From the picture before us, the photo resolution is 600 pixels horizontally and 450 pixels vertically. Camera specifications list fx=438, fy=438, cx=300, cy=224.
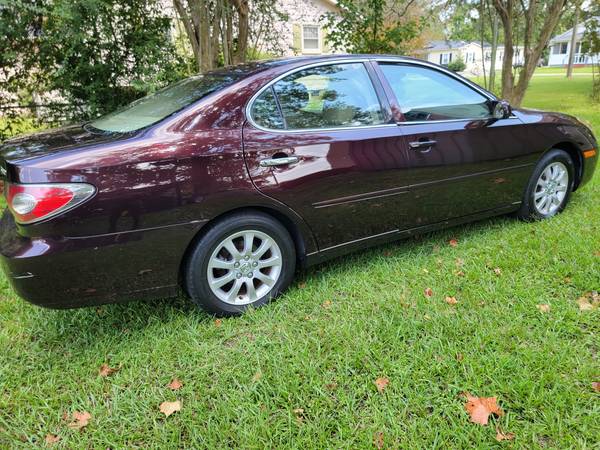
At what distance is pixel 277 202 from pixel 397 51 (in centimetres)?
704

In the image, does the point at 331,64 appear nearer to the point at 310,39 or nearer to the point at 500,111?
the point at 500,111

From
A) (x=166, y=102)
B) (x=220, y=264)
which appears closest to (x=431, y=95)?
(x=166, y=102)

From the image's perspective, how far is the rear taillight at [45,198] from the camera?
6.93ft

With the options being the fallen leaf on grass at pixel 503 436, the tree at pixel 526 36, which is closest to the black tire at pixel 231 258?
the fallen leaf on grass at pixel 503 436

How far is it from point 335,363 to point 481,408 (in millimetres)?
722

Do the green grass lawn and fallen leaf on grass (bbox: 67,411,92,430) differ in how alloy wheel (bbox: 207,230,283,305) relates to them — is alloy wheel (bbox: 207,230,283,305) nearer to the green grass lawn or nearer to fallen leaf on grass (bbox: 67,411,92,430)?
the green grass lawn

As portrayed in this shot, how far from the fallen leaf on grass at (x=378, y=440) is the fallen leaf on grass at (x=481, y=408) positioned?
1.38 ft

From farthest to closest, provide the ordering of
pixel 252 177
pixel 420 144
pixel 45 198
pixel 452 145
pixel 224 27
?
pixel 224 27 < pixel 452 145 < pixel 420 144 < pixel 252 177 < pixel 45 198

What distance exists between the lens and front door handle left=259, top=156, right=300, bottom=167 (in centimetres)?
263

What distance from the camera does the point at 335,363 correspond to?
232cm

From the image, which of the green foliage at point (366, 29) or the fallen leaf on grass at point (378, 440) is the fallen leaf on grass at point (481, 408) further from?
the green foliage at point (366, 29)

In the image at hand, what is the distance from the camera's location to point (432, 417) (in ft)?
6.44

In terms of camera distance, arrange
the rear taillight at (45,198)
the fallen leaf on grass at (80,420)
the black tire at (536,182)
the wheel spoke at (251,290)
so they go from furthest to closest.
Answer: the black tire at (536,182) < the wheel spoke at (251,290) < the rear taillight at (45,198) < the fallen leaf on grass at (80,420)

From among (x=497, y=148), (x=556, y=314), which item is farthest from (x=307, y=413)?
(x=497, y=148)
